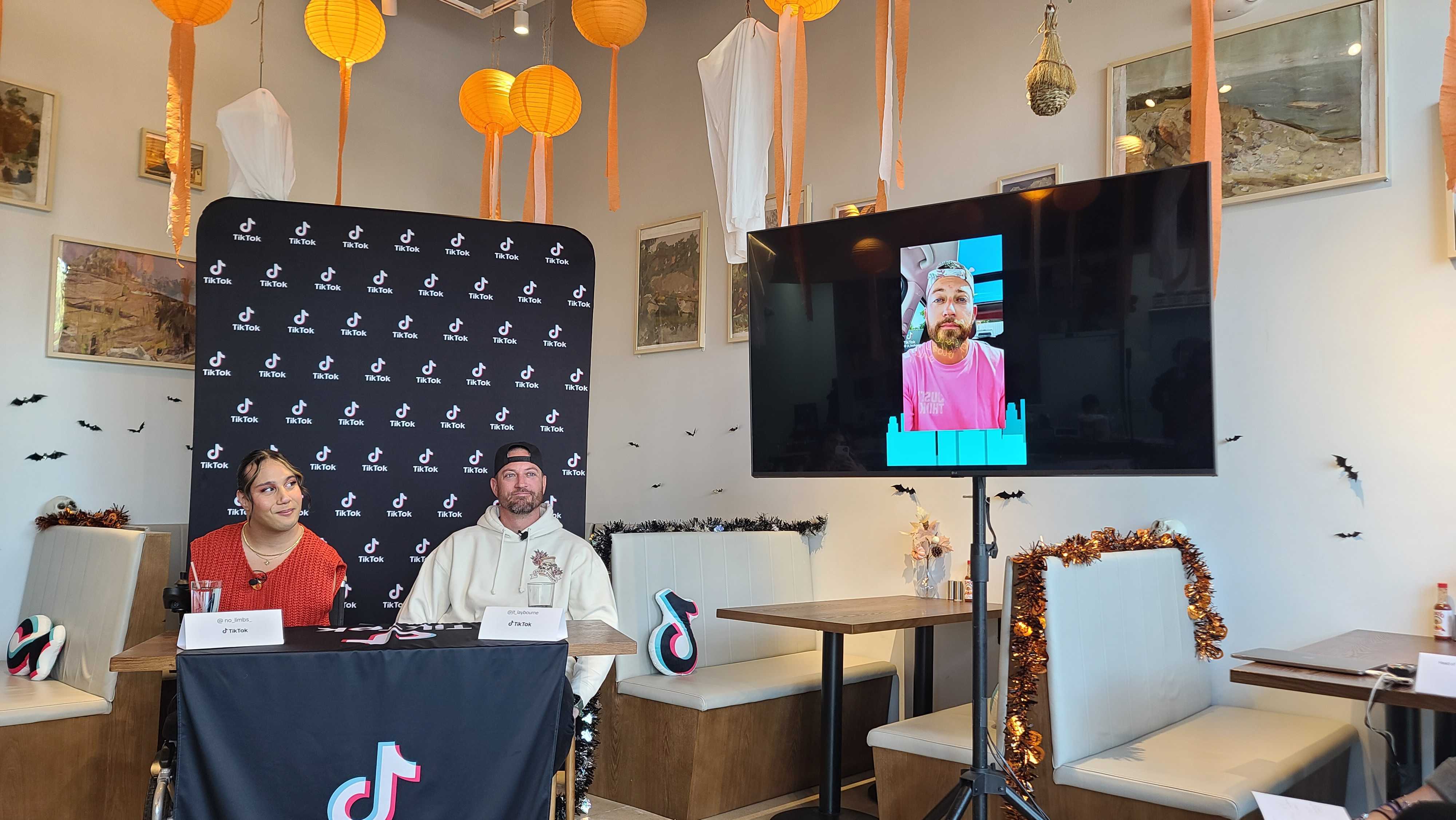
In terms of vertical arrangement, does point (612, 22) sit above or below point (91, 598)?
above

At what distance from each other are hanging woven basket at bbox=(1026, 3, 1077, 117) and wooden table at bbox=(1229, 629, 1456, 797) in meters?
2.21

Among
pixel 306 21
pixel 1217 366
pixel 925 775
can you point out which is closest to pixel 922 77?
pixel 1217 366

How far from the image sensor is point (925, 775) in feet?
11.4

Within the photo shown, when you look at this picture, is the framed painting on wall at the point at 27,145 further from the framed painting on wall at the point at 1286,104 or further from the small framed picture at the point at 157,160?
the framed painting on wall at the point at 1286,104

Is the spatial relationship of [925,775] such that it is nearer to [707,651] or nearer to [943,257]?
[707,651]

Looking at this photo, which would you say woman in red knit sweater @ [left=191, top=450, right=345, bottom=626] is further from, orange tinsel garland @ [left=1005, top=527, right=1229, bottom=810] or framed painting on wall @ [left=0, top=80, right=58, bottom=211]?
framed painting on wall @ [left=0, top=80, right=58, bottom=211]

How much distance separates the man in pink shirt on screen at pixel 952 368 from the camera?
8.04 feet

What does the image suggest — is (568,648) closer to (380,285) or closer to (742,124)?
(742,124)

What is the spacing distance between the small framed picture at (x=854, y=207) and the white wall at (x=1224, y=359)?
0.08 m

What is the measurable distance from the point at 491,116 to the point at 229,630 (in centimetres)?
356

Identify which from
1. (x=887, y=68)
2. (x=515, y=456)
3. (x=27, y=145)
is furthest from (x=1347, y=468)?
(x=27, y=145)

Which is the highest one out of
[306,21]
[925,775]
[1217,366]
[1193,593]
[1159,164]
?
[306,21]

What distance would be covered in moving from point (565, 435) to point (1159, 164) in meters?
2.99

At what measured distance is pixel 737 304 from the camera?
19.4 ft
